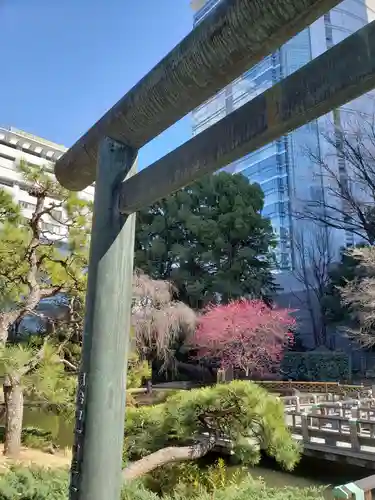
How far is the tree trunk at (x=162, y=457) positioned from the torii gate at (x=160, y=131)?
2.93m

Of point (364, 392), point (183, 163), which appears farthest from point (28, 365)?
point (364, 392)

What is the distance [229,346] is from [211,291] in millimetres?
3784

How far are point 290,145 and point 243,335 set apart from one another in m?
12.8

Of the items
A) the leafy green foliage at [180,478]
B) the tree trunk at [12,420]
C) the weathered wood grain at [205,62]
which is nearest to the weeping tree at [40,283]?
the tree trunk at [12,420]

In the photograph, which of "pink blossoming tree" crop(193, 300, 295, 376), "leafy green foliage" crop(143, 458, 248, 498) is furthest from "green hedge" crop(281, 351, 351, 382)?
"leafy green foliage" crop(143, 458, 248, 498)

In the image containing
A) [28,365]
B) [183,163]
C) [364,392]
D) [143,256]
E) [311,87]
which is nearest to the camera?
[311,87]

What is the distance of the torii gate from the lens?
979 mm

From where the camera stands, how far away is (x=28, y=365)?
17.5 ft

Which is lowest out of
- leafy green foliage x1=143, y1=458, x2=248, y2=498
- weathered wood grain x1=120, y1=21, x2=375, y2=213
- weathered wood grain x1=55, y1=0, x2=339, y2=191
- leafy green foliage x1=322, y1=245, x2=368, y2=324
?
leafy green foliage x1=143, y1=458, x2=248, y2=498

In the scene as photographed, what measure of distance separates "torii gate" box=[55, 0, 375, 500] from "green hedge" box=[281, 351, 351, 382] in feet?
51.7

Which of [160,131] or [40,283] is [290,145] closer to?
[40,283]

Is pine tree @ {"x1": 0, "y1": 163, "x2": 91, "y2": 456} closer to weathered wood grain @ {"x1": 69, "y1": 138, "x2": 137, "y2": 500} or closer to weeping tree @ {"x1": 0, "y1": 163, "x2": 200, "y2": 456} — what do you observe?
weeping tree @ {"x1": 0, "y1": 163, "x2": 200, "y2": 456}

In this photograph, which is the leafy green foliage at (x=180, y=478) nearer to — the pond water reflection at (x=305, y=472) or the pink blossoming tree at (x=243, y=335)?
the pond water reflection at (x=305, y=472)

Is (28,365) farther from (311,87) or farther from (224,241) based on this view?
(224,241)
